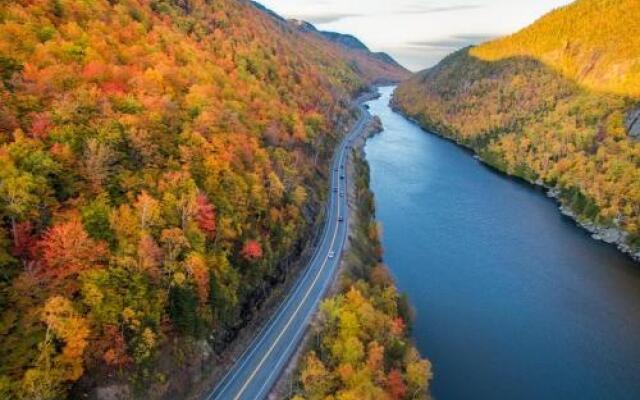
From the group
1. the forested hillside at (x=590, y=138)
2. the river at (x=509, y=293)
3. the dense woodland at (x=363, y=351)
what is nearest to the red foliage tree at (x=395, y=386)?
the dense woodland at (x=363, y=351)

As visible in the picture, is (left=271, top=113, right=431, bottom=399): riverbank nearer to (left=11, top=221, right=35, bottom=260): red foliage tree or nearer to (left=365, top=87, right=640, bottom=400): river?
(left=365, top=87, right=640, bottom=400): river

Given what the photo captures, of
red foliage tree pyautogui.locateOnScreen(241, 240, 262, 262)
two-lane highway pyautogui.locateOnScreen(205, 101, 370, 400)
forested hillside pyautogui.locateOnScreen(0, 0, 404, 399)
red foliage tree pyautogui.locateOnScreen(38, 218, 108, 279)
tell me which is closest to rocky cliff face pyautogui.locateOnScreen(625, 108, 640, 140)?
two-lane highway pyautogui.locateOnScreen(205, 101, 370, 400)

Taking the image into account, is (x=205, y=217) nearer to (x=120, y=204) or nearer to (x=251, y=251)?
(x=251, y=251)

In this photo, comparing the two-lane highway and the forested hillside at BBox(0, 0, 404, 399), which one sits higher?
the forested hillside at BBox(0, 0, 404, 399)

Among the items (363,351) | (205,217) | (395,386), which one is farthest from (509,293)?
(205,217)

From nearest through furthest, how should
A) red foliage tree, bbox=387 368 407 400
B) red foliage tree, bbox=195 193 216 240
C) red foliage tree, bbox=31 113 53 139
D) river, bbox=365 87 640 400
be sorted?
red foliage tree, bbox=31 113 53 139 → red foliage tree, bbox=387 368 407 400 → red foliage tree, bbox=195 193 216 240 → river, bbox=365 87 640 400

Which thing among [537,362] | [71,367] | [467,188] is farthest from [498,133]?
[71,367]

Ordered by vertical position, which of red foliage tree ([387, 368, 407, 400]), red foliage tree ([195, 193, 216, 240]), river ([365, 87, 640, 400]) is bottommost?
river ([365, 87, 640, 400])

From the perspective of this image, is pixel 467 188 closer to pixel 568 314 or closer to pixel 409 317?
pixel 568 314
